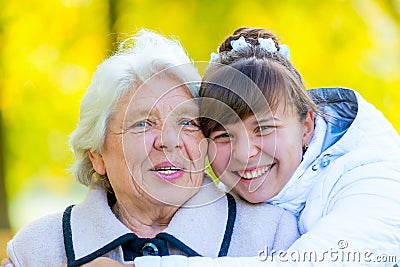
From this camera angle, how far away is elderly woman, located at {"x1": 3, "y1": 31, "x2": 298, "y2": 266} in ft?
8.21

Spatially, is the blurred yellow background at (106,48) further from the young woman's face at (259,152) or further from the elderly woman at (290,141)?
the young woman's face at (259,152)

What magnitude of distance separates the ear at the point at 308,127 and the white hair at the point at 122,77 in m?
0.41

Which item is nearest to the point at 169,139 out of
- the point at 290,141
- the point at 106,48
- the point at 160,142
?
the point at 160,142

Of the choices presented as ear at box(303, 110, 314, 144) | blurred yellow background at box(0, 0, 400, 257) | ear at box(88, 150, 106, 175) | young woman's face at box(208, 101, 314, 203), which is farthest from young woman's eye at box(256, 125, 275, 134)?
blurred yellow background at box(0, 0, 400, 257)

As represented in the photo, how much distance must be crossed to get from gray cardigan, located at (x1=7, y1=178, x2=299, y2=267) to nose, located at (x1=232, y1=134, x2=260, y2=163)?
228mm

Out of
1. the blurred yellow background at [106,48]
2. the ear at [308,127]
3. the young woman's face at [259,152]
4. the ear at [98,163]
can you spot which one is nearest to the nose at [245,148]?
the young woman's face at [259,152]

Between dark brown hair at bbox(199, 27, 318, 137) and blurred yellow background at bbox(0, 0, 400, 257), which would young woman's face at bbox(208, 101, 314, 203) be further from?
blurred yellow background at bbox(0, 0, 400, 257)

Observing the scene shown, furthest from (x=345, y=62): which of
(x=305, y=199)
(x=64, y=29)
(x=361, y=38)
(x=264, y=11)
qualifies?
(x=305, y=199)

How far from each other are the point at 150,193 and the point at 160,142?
189 millimetres

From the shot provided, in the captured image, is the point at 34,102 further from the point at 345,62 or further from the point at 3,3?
the point at 345,62

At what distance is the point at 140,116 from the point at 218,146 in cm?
29

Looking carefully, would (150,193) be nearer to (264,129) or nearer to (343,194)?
(264,129)

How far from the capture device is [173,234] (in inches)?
98.4

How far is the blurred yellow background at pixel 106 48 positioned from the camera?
638 cm
